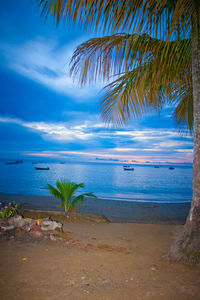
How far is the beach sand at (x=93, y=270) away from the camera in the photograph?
2068 mm

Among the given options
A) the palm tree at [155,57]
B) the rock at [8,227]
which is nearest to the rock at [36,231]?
the rock at [8,227]

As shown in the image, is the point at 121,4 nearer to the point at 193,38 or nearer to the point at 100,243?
the point at 193,38

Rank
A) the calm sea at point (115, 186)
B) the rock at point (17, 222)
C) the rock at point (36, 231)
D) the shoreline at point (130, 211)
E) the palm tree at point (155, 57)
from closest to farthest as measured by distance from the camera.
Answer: the palm tree at point (155, 57), the rock at point (36, 231), the rock at point (17, 222), the shoreline at point (130, 211), the calm sea at point (115, 186)

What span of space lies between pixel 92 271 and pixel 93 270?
0.03 metres

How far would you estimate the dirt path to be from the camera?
6.78 feet

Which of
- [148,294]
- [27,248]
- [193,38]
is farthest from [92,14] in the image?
[27,248]

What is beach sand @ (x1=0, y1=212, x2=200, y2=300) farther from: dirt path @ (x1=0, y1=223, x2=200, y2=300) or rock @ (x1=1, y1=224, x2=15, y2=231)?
rock @ (x1=1, y1=224, x2=15, y2=231)

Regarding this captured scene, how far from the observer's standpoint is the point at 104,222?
5566 mm

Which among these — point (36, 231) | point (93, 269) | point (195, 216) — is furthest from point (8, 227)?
point (195, 216)

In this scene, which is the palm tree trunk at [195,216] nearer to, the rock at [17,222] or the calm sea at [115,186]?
the rock at [17,222]

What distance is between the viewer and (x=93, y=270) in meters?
2.60

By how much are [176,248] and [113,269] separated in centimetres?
105

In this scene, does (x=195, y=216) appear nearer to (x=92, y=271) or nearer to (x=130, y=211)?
(x=92, y=271)

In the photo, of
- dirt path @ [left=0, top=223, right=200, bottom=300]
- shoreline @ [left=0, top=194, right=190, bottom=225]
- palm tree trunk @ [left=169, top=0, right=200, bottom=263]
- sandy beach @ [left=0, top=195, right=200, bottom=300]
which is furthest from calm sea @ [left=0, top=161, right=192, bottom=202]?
palm tree trunk @ [left=169, top=0, right=200, bottom=263]
